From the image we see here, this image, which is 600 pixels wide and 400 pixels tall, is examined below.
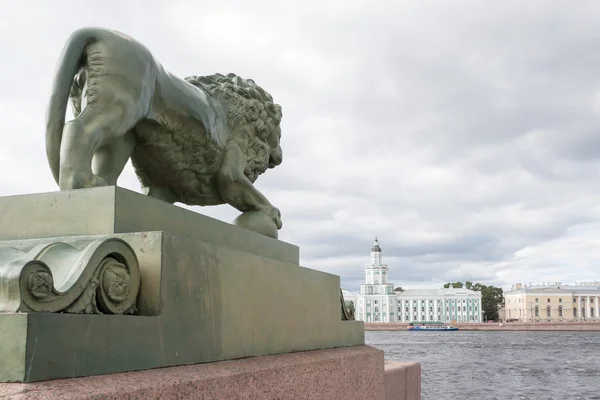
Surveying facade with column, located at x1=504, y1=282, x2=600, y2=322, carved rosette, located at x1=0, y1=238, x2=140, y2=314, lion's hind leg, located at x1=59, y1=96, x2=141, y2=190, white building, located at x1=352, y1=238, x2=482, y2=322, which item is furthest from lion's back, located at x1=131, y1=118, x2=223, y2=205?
facade with column, located at x1=504, y1=282, x2=600, y2=322

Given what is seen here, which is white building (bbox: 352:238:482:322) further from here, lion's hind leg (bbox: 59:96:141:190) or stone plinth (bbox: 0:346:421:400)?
lion's hind leg (bbox: 59:96:141:190)

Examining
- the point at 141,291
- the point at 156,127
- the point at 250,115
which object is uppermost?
the point at 250,115

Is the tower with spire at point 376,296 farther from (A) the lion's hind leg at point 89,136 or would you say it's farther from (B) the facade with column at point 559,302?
(A) the lion's hind leg at point 89,136

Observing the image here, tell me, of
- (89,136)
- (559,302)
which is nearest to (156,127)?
(89,136)

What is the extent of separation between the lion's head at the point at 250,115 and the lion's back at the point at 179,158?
255mm

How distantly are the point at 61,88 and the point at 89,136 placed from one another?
23 centimetres

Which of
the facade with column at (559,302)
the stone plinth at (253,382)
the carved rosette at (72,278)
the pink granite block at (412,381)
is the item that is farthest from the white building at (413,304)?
the carved rosette at (72,278)

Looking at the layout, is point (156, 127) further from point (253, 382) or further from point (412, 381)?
point (412, 381)

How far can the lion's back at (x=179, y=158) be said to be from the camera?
2.79 m

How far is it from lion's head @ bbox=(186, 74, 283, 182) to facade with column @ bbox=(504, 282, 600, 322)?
333 ft

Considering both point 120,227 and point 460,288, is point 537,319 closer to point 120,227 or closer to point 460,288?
point 460,288

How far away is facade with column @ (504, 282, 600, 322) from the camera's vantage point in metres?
98.6

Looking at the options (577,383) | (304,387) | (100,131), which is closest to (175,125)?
(100,131)

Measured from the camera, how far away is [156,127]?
2.76 meters
